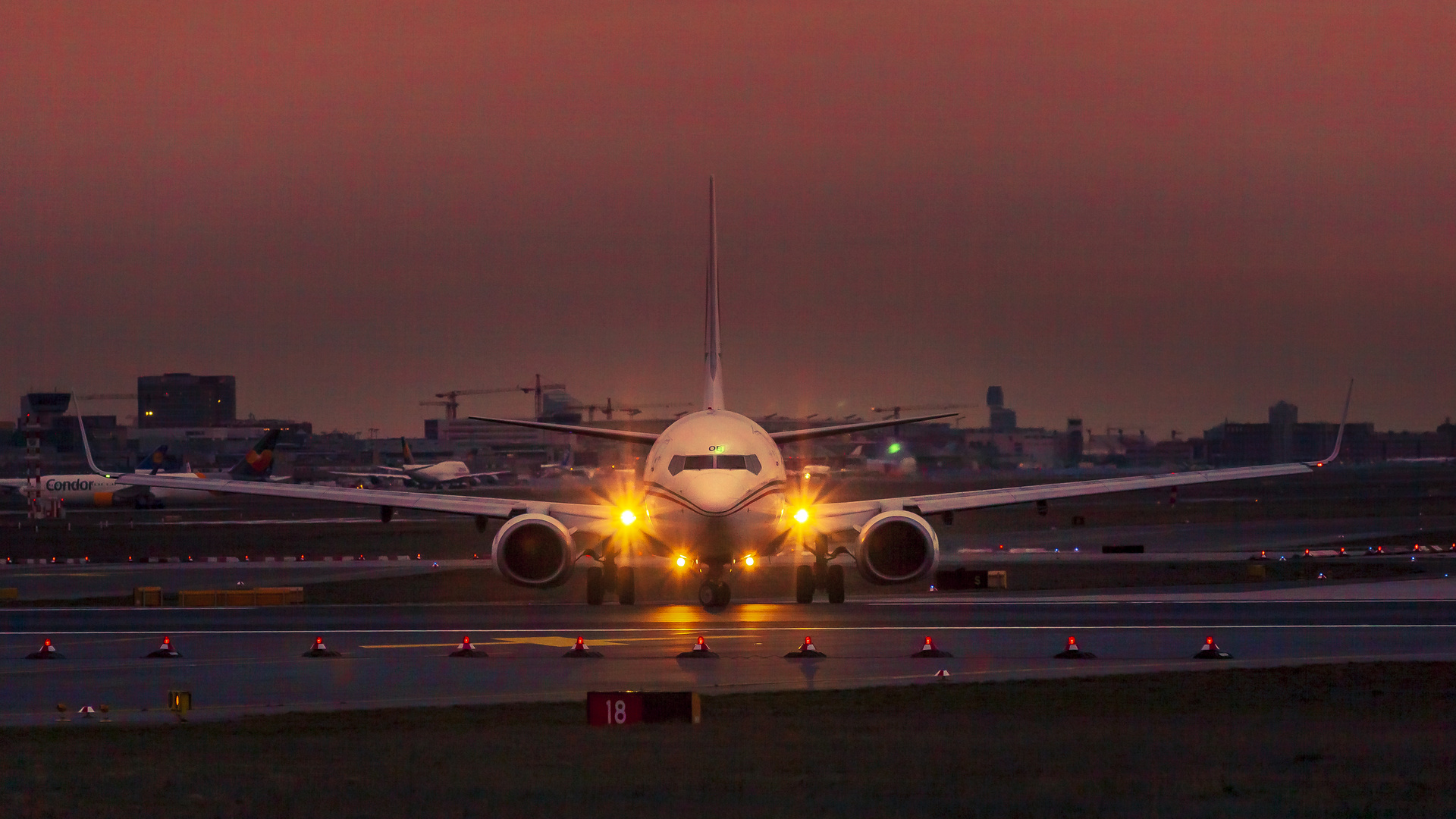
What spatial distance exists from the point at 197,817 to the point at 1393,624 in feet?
77.5

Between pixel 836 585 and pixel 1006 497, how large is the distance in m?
6.10

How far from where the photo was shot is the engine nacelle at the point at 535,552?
3612 cm

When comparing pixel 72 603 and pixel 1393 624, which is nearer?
pixel 1393 624

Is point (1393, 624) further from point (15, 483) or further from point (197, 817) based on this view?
point (15, 483)

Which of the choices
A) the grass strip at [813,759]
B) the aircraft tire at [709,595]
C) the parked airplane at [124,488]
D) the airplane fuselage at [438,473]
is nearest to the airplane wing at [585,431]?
the aircraft tire at [709,595]

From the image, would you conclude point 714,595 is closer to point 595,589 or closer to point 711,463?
point 595,589

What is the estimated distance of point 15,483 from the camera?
129m

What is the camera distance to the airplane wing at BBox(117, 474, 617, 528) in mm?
37688

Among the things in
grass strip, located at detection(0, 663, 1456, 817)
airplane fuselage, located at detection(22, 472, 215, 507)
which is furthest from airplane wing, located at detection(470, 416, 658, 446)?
airplane fuselage, located at detection(22, 472, 215, 507)

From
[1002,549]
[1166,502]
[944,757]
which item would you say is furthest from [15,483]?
[944,757]

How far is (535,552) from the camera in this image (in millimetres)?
36312

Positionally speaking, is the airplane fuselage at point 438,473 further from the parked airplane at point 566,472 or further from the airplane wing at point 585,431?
the airplane wing at point 585,431

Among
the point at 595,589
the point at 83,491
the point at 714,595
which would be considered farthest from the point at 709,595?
the point at 83,491

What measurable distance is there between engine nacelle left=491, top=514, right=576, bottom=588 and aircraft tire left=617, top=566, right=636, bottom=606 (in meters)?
1.15
